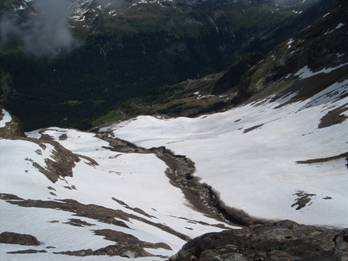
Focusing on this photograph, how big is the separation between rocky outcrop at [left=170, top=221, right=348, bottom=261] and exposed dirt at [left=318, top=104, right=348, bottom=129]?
78284 mm

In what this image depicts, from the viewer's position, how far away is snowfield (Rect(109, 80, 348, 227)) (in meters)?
68.1

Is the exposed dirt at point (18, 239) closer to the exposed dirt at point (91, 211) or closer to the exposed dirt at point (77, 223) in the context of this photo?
the exposed dirt at point (77, 223)

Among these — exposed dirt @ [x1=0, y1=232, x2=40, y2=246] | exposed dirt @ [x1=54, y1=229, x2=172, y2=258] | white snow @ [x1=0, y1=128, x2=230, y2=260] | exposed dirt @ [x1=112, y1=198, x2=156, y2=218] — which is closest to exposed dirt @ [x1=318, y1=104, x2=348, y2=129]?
white snow @ [x1=0, y1=128, x2=230, y2=260]

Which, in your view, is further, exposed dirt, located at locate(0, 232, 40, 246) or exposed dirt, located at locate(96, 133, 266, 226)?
exposed dirt, located at locate(96, 133, 266, 226)

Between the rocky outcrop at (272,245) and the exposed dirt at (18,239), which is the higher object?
the exposed dirt at (18,239)

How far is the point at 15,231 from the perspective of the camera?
131 ft

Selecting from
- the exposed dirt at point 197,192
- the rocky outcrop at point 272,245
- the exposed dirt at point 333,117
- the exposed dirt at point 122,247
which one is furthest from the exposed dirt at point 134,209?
the exposed dirt at point 333,117

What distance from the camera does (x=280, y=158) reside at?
95750 mm

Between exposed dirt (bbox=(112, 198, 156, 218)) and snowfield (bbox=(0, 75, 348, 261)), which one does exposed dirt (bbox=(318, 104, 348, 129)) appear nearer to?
snowfield (bbox=(0, 75, 348, 261))

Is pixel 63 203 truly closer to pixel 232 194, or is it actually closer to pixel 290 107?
pixel 232 194

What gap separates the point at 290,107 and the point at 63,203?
9661 centimetres

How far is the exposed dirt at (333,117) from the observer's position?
102188 mm

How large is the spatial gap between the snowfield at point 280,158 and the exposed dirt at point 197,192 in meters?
1.21

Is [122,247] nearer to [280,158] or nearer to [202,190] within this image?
[202,190]
